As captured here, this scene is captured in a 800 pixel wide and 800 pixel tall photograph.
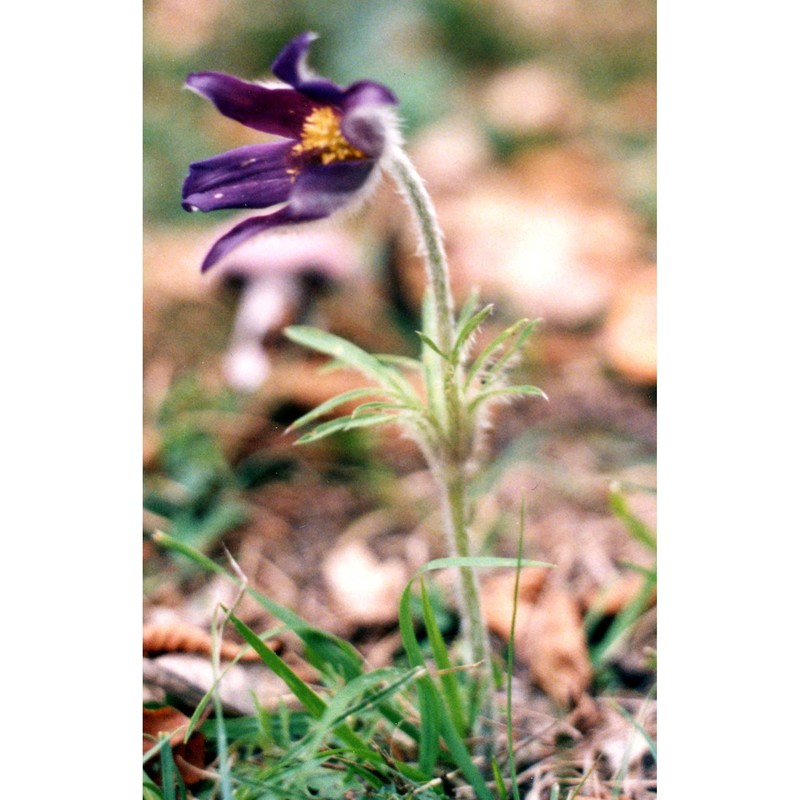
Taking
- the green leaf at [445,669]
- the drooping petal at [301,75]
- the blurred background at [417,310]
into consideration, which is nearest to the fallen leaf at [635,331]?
the blurred background at [417,310]

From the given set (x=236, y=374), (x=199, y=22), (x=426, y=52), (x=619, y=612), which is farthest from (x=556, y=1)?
(x=619, y=612)

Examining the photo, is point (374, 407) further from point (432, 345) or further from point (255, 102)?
point (255, 102)

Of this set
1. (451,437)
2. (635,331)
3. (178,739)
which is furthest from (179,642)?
(635,331)

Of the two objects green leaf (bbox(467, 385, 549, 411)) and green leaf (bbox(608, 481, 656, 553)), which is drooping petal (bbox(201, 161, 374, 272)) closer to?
green leaf (bbox(467, 385, 549, 411))

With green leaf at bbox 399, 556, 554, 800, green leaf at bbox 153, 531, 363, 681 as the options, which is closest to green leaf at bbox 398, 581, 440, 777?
green leaf at bbox 399, 556, 554, 800

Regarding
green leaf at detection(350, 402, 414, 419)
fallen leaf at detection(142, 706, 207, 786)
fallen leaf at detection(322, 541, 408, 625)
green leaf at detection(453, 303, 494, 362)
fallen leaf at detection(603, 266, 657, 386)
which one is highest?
green leaf at detection(453, 303, 494, 362)

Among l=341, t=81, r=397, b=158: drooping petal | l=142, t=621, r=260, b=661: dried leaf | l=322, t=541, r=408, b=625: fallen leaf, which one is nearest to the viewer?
l=341, t=81, r=397, b=158: drooping petal
